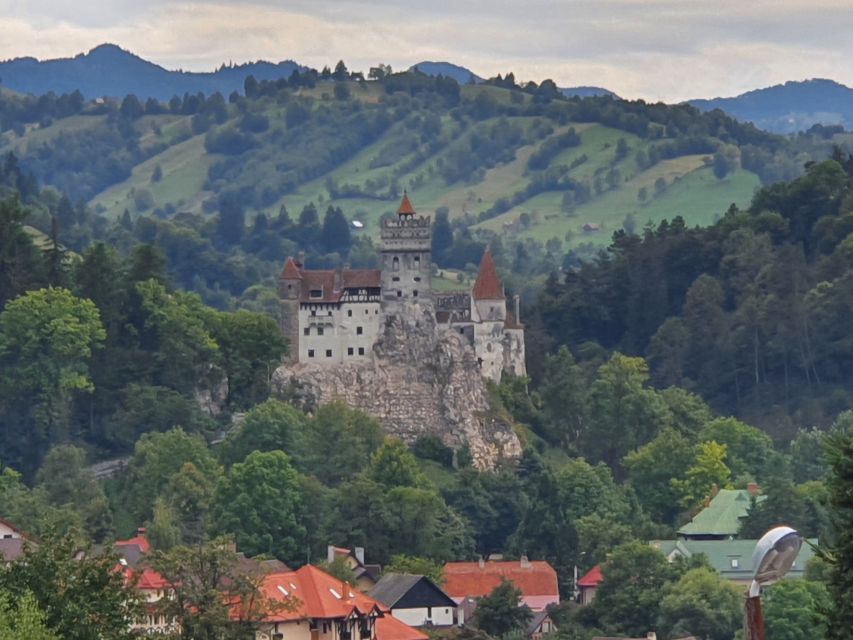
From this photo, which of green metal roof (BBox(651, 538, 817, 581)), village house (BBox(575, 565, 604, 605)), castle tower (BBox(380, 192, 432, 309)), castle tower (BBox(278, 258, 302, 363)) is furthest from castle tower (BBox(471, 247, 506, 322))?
village house (BBox(575, 565, 604, 605))

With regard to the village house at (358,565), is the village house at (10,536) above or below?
above

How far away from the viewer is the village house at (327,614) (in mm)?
80500

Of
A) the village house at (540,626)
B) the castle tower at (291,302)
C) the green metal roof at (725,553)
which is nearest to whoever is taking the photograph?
the village house at (540,626)

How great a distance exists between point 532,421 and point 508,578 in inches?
925

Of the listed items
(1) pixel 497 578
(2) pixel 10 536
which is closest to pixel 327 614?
(2) pixel 10 536

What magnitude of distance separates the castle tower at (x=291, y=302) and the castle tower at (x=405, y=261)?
349 cm

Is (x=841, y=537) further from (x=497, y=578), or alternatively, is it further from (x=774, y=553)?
(x=497, y=578)

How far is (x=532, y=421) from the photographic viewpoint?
121 m

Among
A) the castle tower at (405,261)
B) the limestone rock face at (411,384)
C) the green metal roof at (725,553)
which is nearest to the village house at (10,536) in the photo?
the limestone rock face at (411,384)

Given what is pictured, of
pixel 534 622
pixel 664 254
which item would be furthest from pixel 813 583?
pixel 664 254

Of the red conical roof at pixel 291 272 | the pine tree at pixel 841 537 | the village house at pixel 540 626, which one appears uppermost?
the pine tree at pixel 841 537

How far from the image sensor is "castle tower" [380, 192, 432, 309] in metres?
114

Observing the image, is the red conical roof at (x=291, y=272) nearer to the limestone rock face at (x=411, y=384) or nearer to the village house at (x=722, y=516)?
the limestone rock face at (x=411, y=384)

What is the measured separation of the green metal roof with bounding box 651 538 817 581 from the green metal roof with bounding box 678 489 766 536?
212 centimetres
